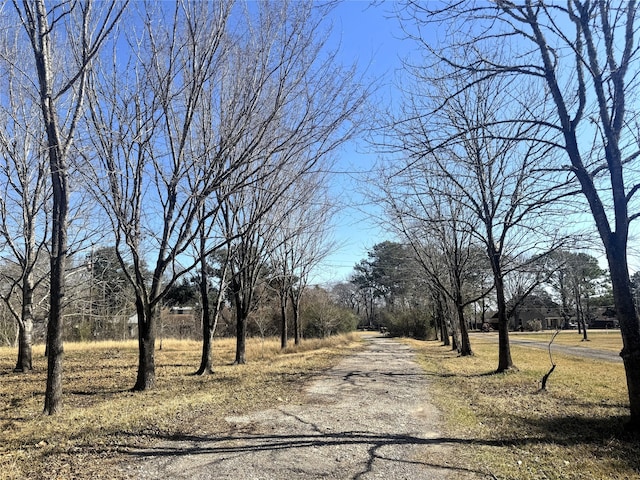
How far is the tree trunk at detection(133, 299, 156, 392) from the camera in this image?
864 cm

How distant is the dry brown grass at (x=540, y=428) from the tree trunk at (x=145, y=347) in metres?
5.67

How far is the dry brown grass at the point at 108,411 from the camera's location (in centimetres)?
429

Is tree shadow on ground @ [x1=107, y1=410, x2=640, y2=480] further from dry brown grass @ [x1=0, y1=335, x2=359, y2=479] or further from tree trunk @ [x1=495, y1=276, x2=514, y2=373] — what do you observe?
tree trunk @ [x1=495, y1=276, x2=514, y2=373]

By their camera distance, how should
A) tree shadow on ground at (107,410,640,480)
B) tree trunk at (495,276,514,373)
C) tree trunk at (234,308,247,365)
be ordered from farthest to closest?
tree trunk at (234,308,247,365), tree trunk at (495,276,514,373), tree shadow on ground at (107,410,640,480)

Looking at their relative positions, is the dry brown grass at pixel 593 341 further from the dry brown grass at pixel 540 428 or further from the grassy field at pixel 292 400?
the dry brown grass at pixel 540 428

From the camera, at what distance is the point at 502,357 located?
11594 millimetres

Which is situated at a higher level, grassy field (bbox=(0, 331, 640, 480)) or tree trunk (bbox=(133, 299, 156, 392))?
tree trunk (bbox=(133, 299, 156, 392))

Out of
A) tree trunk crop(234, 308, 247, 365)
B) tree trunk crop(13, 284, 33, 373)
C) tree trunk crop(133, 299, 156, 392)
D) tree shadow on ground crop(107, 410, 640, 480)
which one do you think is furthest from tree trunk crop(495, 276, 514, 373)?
tree trunk crop(13, 284, 33, 373)

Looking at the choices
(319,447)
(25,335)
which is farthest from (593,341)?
(25,335)

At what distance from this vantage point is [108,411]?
6414mm

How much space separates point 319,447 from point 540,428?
2.97 meters

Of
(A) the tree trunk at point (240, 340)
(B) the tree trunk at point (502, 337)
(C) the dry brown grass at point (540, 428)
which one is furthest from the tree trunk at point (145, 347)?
(B) the tree trunk at point (502, 337)

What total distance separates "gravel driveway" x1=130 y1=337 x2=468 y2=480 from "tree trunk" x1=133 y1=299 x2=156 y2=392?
3357 millimetres

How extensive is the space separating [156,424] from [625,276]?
6.27 meters
